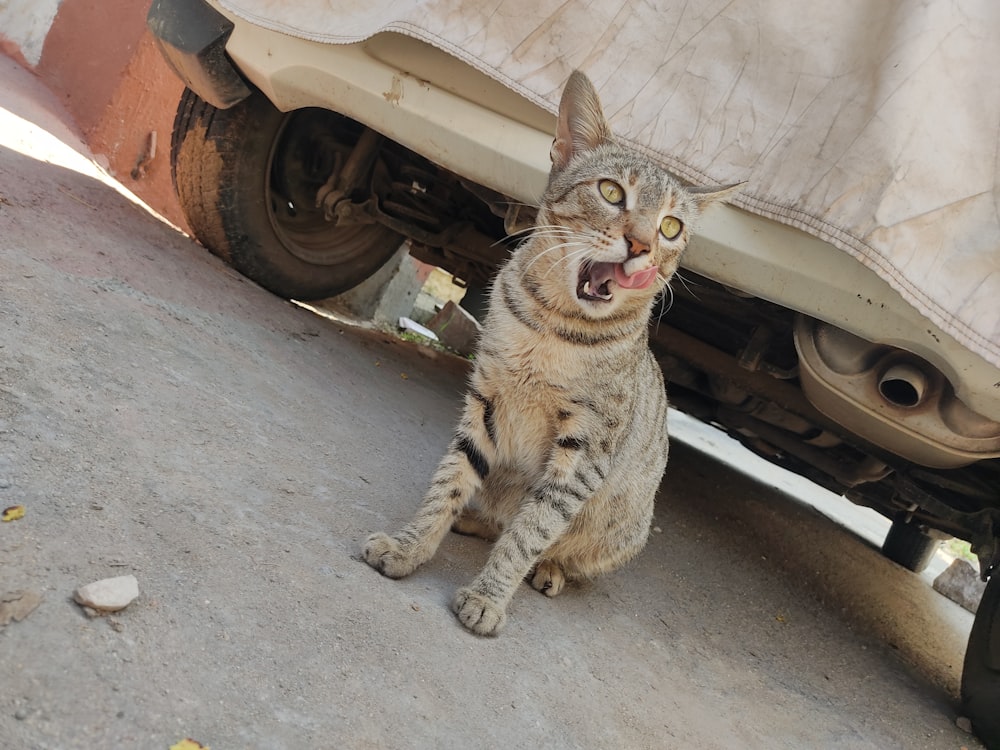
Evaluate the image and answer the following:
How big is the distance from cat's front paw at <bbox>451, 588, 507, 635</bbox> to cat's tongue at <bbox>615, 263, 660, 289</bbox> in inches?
37.2

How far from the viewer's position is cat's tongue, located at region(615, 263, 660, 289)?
88.7 inches

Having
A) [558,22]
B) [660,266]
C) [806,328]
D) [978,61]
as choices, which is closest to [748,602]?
[806,328]

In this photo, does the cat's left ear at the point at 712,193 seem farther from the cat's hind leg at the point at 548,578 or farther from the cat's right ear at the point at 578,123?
the cat's hind leg at the point at 548,578

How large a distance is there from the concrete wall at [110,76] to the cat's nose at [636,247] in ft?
18.4

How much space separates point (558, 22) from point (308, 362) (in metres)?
1.73

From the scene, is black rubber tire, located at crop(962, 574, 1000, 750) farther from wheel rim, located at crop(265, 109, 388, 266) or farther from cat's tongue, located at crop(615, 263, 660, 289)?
wheel rim, located at crop(265, 109, 388, 266)

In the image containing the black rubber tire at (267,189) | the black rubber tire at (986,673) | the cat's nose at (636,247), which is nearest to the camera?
the cat's nose at (636,247)

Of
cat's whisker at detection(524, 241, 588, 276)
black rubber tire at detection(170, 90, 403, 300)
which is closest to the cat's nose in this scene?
cat's whisker at detection(524, 241, 588, 276)

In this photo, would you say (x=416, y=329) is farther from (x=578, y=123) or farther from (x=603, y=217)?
(x=603, y=217)

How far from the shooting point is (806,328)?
8.36 ft

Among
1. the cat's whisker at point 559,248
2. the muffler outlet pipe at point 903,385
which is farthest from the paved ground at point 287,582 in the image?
the muffler outlet pipe at point 903,385

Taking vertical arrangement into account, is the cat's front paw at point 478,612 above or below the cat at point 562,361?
below

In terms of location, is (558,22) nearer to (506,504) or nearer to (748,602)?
(506,504)

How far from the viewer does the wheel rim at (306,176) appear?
4.00 metres
